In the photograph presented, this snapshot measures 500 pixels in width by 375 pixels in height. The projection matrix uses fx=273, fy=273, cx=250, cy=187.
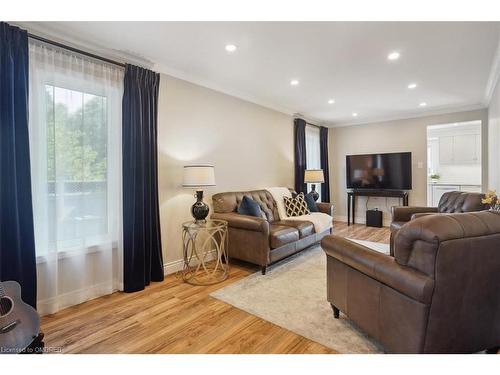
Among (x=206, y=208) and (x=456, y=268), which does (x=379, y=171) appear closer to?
(x=206, y=208)

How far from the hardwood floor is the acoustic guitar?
2.24 feet

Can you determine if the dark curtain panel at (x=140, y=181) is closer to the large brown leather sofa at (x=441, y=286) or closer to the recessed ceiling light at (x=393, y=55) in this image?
the large brown leather sofa at (x=441, y=286)

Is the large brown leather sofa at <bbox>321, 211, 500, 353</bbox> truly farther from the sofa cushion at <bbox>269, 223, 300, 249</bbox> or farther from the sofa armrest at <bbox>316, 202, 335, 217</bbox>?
the sofa armrest at <bbox>316, 202, 335, 217</bbox>

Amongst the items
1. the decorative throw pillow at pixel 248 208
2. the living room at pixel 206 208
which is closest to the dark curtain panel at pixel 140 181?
the living room at pixel 206 208

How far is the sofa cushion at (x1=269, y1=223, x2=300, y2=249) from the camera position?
330 centimetres

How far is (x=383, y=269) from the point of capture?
162cm

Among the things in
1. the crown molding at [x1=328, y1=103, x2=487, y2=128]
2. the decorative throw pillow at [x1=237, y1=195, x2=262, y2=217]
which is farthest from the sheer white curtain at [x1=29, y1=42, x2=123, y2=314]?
the crown molding at [x1=328, y1=103, x2=487, y2=128]

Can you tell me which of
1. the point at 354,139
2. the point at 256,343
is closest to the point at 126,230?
the point at 256,343

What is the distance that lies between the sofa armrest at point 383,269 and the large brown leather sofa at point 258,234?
120cm

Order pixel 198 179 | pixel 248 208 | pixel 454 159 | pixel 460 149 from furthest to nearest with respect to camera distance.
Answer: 1. pixel 454 159
2. pixel 460 149
3. pixel 248 208
4. pixel 198 179

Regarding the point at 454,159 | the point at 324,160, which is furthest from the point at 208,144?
the point at 454,159

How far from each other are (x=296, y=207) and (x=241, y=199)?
1.03m

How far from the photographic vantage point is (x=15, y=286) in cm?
153
